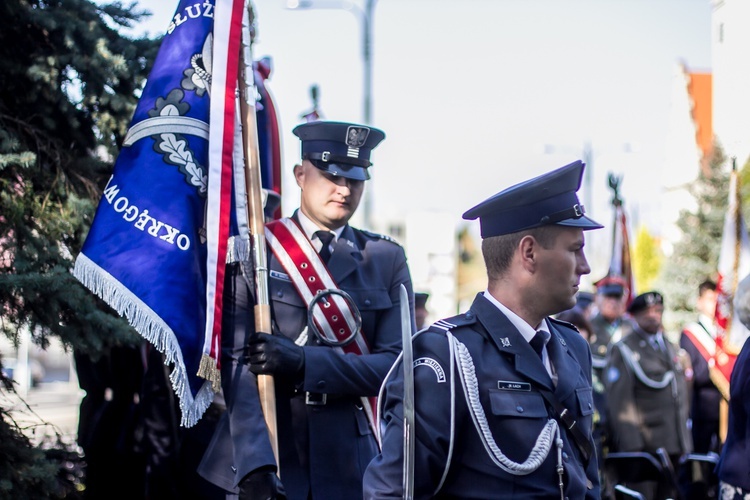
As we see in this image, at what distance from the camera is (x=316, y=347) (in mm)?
3818

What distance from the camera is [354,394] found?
3846mm

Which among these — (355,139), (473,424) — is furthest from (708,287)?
(473,424)

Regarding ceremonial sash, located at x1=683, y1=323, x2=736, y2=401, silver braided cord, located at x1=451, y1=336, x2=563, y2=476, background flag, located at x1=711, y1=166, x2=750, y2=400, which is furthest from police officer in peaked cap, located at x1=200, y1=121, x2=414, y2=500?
ceremonial sash, located at x1=683, y1=323, x2=736, y2=401

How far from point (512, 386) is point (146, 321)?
5.29 feet

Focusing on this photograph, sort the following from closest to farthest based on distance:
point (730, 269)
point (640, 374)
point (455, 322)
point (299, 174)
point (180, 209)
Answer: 1. point (455, 322)
2. point (180, 209)
3. point (299, 174)
4. point (640, 374)
5. point (730, 269)

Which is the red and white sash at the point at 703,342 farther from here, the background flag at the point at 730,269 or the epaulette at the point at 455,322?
the epaulette at the point at 455,322

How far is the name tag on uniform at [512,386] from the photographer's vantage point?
289 cm

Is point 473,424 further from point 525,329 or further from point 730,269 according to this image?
point 730,269

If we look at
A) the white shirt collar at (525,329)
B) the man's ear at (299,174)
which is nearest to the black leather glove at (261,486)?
the white shirt collar at (525,329)

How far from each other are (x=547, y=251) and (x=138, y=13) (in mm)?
2980

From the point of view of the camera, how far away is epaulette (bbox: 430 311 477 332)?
117 inches

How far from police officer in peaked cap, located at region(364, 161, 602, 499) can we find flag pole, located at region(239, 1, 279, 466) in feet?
2.56

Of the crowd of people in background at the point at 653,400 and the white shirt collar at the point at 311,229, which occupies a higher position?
the white shirt collar at the point at 311,229

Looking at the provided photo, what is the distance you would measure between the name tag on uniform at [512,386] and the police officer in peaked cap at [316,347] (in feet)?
3.28
